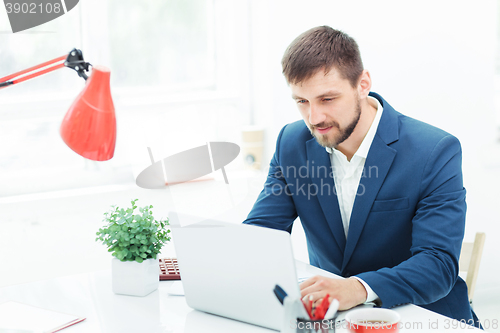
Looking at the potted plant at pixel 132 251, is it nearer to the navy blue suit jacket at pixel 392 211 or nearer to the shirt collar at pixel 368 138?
the navy blue suit jacket at pixel 392 211

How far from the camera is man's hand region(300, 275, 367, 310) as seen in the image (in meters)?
1.21

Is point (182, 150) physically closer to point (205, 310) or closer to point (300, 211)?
point (300, 211)

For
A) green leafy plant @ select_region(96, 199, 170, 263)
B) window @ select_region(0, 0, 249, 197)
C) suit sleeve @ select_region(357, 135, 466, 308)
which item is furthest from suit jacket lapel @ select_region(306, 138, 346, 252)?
window @ select_region(0, 0, 249, 197)

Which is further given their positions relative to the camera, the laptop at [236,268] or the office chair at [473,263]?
the office chair at [473,263]

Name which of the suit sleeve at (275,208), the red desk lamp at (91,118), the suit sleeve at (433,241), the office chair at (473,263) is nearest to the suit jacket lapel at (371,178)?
the suit sleeve at (433,241)

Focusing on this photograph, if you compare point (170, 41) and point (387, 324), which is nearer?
point (387, 324)

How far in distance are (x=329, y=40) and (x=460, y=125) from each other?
1.72m

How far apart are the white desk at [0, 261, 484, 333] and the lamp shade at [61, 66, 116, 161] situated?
42cm

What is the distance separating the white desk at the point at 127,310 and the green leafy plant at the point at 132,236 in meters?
0.11

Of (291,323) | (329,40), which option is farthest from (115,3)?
(291,323)

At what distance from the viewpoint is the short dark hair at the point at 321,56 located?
1498 mm

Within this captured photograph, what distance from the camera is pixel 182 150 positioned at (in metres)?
2.23

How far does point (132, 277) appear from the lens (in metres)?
1.39

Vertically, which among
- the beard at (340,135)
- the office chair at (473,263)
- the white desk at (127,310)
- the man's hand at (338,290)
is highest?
the beard at (340,135)
